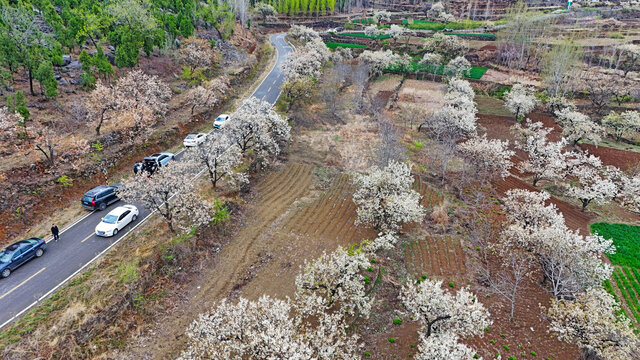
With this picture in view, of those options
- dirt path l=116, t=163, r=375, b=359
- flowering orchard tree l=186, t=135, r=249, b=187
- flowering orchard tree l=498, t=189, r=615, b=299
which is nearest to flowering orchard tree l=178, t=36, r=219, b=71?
flowering orchard tree l=186, t=135, r=249, b=187

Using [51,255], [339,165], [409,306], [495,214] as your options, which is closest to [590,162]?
[495,214]

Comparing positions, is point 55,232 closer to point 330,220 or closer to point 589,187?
point 330,220

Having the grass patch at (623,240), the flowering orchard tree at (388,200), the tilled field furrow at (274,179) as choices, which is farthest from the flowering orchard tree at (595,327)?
the tilled field furrow at (274,179)

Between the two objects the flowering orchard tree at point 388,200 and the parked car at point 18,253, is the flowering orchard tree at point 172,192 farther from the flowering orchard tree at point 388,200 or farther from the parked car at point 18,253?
the flowering orchard tree at point 388,200

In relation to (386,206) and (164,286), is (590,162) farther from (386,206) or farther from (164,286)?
(164,286)

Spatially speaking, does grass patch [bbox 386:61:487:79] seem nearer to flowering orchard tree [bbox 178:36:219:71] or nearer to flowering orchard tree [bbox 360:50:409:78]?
flowering orchard tree [bbox 360:50:409:78]

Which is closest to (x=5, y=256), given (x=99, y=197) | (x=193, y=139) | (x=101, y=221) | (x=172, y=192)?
(x=101, y=221)
